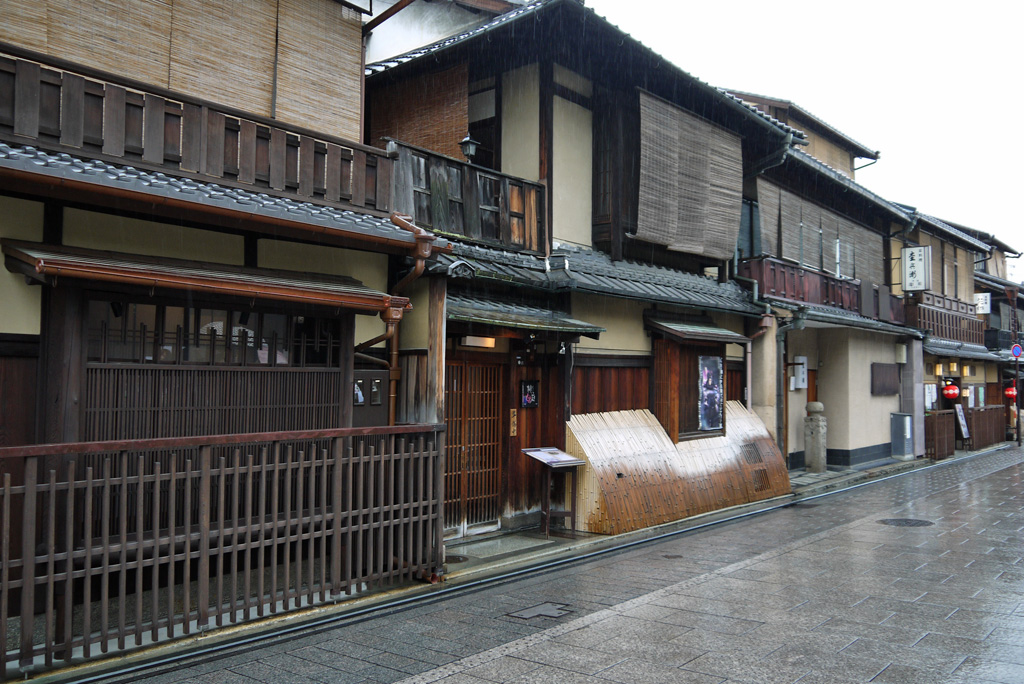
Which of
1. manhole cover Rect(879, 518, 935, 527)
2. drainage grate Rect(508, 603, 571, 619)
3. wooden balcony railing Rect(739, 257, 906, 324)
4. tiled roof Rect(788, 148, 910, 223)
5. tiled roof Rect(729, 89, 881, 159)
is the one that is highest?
tiled roof Rect(729, 89, 881, 159)

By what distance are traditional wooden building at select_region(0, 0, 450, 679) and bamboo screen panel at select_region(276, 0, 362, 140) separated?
0.04m

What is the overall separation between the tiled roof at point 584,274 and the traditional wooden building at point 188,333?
136 cm

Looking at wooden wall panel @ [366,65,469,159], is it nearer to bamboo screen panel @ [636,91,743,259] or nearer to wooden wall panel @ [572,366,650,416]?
bamboo screen panel @ [636,91,743,259]

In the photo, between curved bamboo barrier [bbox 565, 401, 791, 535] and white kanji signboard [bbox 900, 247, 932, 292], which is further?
white kanji signboard [bbox 900, 247, 932, 292]

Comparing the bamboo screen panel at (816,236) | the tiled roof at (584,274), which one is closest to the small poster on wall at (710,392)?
the tiled roof at (584,274)

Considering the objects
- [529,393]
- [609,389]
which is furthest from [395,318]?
[609,389]

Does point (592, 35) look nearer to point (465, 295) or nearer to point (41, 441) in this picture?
point (465, 295)

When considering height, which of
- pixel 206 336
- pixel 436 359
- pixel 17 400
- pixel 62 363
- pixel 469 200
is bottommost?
pixel 17 400

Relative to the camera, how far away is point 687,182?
15156 millimetres

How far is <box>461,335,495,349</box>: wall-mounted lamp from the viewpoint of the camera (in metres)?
11.5

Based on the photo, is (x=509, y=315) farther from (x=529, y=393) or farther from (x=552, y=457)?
(x=552, y=457)

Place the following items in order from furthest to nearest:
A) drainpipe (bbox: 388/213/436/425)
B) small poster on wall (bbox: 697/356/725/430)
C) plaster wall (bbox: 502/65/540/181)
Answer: small poster on wall (bbox: 697/356/725/430), plaster wall (bbox: 502/65/540/181), drainpipe (bbox: 388/213/436/425)

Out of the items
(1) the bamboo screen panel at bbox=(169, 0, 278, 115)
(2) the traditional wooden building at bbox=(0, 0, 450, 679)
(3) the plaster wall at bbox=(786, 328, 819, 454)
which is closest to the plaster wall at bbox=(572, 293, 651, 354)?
(2) the traditional wooden building at bbox=(0, 0, 450, 679)

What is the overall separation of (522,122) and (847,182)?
1247 centimetres
